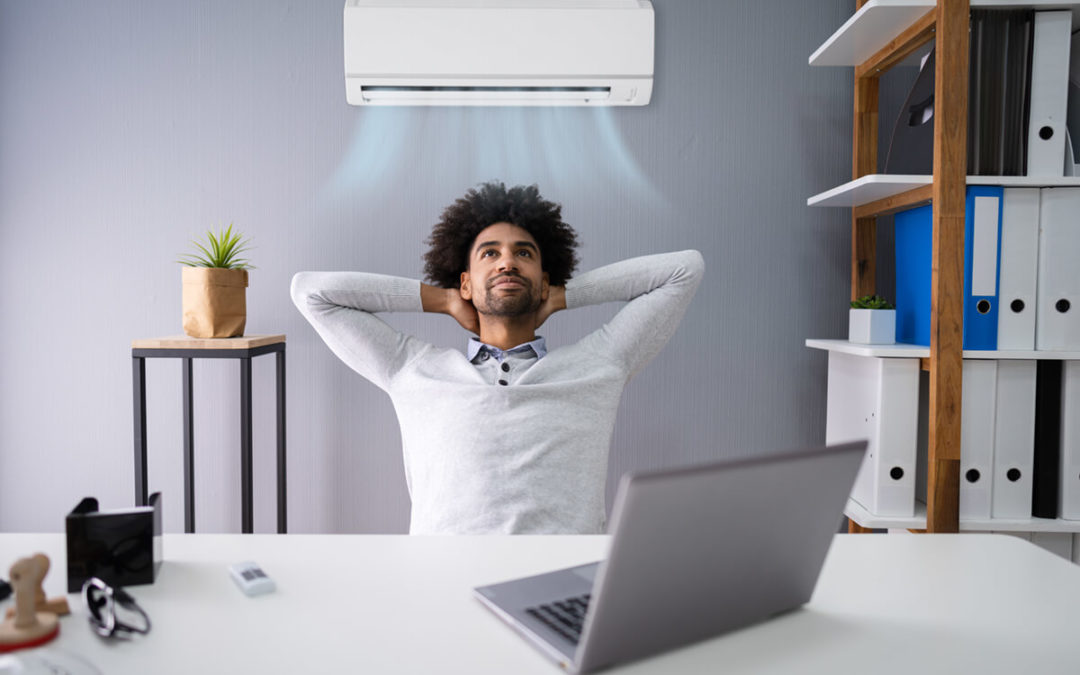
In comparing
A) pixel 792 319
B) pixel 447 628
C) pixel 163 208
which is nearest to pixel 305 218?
pixel 163 208

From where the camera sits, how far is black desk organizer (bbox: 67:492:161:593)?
763 mm

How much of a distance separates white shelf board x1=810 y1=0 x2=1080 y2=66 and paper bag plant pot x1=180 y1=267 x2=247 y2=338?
1.74m

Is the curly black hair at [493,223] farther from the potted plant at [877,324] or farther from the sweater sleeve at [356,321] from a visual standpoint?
the potted plant at [877,324]

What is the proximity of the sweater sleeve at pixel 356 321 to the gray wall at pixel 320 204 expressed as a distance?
0.46 meters

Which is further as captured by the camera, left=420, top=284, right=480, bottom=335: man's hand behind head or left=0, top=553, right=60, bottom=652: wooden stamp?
left=420, top=284, right=480, bottom=335: man's hand behind head

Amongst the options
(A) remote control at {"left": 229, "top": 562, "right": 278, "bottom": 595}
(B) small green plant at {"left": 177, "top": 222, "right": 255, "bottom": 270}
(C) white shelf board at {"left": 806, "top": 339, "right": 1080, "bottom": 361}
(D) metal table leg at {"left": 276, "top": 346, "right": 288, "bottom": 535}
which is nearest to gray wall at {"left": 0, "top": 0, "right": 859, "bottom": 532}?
(B) small green plant at {"left": 177, "top": 222, "right": 255, "bottom": 270}

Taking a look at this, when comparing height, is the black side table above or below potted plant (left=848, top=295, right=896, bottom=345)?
below

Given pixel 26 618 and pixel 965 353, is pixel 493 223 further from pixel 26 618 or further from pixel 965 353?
pixel 26 618

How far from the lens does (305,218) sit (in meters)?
2.19

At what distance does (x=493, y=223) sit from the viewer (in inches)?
72.1

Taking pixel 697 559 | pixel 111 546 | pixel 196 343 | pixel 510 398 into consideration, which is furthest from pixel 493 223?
pixel 697 559

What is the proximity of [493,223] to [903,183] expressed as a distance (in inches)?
39.8

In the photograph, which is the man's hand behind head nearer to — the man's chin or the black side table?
the man's chin

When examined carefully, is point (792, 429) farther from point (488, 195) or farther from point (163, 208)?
point (163, 208)
